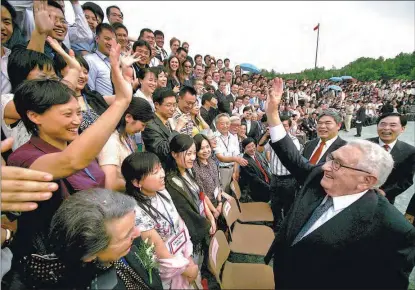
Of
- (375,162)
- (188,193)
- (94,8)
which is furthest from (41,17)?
(375,162)

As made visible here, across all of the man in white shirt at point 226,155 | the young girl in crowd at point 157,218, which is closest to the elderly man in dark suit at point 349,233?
the young girl in crowd at point 157,218

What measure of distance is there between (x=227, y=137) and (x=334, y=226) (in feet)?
9.92

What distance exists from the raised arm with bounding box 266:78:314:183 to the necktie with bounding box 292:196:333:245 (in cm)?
54

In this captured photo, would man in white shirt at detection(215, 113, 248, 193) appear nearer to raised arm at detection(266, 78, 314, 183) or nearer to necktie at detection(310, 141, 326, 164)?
necktie at detection(310, 141, 326, 164)

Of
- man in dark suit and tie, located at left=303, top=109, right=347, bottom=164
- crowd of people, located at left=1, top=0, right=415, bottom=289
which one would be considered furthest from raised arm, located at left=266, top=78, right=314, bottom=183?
man in dark suit and tie, located at left=303, top=109, right=347, bottom=164

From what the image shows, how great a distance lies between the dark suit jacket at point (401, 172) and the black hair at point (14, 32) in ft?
14.4

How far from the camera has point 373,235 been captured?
1.79 meters

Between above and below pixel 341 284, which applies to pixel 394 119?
above

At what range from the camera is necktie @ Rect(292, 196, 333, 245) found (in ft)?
6.55

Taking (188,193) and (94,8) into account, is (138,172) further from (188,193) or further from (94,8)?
(94,8)

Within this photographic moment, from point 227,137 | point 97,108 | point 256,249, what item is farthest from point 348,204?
point 227,137

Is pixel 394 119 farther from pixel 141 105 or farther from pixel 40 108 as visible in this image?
pixel 40 108

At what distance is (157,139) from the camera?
9.81ft

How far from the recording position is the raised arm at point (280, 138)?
93.4 inches
